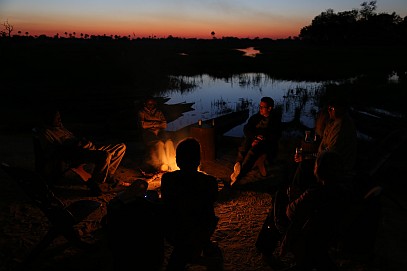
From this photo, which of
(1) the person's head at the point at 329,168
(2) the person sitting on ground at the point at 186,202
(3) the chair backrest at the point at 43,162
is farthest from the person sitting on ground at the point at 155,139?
(1) the person's head at the point at 329,168

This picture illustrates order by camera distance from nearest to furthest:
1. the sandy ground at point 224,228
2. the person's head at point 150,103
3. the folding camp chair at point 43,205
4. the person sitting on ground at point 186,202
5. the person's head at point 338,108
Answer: the person sitting on ground at point 186,202
the folding camp chair at point 43,205
the sandy ground at point 224,228
the person's head at point 338,108
the person's head at point 150,103

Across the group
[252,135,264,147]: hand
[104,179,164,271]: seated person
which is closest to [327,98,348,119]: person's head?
[252,135,264,147]: hand

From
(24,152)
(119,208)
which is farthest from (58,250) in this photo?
(24,152)

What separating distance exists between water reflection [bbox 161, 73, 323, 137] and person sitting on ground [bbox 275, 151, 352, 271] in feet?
35.2

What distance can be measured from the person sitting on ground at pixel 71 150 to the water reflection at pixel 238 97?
27.9 feet

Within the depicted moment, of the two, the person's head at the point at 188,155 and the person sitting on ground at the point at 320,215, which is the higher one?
the person's head at the point at 188,155

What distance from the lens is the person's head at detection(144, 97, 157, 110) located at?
7160mm

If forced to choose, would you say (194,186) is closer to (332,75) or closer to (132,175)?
(132,175)

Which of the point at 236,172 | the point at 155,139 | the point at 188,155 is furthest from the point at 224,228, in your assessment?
the point at 155,139

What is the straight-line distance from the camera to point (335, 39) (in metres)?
60.4

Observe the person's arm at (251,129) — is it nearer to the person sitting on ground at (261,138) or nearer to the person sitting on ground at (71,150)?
the person sitting on ground at (261,138)

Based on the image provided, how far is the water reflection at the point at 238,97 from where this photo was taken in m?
16.8

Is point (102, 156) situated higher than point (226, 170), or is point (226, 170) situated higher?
point (102, 156)

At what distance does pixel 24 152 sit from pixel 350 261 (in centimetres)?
725
